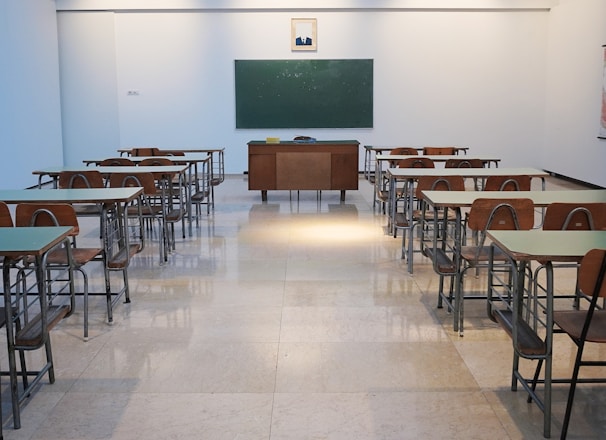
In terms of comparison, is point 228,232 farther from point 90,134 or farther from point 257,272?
point 90,134

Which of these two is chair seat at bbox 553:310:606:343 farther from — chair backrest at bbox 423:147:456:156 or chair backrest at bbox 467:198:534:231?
chair backrest at bbox 423:147:456:156

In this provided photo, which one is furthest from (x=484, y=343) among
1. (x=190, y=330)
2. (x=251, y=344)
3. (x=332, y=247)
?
(x=332, y=247)

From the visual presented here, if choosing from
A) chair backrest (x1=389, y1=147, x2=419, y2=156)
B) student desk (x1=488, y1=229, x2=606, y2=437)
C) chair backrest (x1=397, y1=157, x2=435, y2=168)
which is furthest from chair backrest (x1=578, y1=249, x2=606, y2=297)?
chair backrest (x1=389, y1=147, x2=419, y2=156)

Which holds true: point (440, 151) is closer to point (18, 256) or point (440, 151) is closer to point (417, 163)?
point (417, 163)

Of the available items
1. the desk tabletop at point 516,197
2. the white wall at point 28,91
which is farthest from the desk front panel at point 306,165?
the desk tabletop at point 516,197

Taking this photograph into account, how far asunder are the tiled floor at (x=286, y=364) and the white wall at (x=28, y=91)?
5197 millimetres

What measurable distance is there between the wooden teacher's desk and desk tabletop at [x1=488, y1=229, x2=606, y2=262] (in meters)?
6.61

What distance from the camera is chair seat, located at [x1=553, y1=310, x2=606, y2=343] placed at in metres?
2.84

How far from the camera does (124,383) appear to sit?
3541 mm

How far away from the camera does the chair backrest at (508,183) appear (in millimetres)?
5743

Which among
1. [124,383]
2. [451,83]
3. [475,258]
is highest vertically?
→ [451,83]

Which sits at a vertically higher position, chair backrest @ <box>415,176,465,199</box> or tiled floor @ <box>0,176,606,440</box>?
chair backrest @ <box>415,176,465,199</box>

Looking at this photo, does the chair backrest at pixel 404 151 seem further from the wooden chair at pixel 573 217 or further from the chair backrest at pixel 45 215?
the chair backrest at pixel 45 215

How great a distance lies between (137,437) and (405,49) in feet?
35.6
